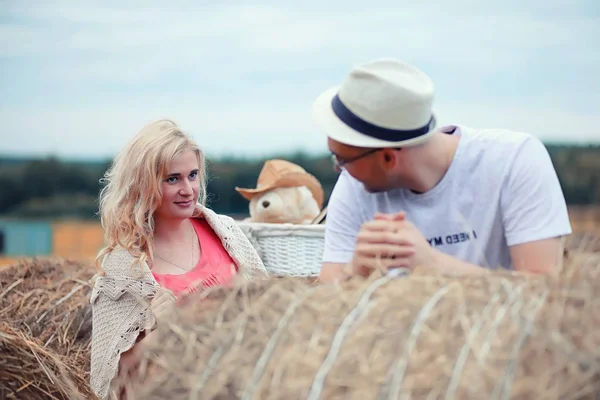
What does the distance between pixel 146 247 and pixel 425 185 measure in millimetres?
1622

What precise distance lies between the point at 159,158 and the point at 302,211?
63.1 inches

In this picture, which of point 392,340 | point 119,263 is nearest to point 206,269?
point 119,263

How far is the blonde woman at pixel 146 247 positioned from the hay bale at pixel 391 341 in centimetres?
152

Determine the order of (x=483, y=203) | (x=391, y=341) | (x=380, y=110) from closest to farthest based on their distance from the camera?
(x=391, y=341) < (x=380, y=110) < (x=483, y=203)

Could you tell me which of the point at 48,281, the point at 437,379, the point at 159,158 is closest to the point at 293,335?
the point at 437,379

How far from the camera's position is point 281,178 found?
525 centimetres

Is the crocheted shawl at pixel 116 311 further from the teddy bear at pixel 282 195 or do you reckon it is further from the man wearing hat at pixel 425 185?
the teddy bear at pixel 282 195

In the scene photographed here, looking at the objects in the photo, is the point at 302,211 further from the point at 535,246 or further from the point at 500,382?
the point at 500,382

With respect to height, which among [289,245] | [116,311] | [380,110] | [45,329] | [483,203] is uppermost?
Result: [380,110]

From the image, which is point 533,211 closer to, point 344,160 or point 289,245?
point 344,160

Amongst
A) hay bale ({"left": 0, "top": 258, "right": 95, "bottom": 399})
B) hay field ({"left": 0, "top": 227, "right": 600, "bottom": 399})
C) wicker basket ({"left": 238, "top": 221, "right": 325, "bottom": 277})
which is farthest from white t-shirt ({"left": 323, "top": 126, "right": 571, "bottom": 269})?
wicker basket ({"left": 238, "top": 221, "right": 325, "bottom": 277})

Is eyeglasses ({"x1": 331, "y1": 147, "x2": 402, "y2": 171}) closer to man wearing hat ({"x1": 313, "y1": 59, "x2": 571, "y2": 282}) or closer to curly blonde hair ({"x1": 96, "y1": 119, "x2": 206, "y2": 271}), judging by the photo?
man wearing hat ({"x1": 313, "y1": 59, "x2": 571, "y2": 282})

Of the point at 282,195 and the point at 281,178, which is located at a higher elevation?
the point at 281,178

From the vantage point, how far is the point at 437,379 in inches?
72.6
